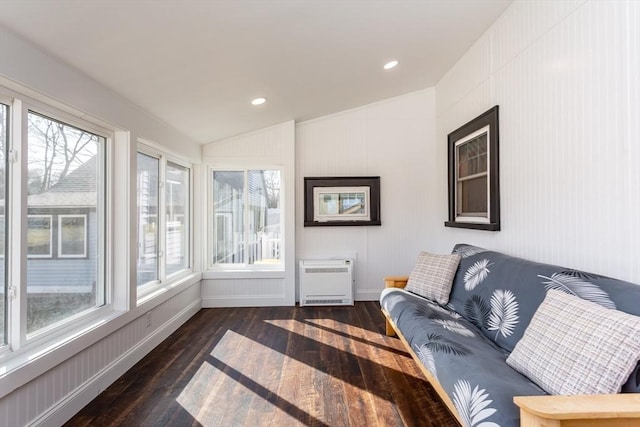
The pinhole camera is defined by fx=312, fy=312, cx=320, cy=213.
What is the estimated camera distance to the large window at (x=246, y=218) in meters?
4.21

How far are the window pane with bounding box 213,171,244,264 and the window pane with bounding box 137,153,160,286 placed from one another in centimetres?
104

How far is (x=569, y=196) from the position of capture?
194 centimetres

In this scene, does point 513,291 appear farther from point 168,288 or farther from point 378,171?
point 168,288

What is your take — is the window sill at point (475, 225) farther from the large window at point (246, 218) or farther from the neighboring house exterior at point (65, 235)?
the neighboring house exterior at point (65, 235)

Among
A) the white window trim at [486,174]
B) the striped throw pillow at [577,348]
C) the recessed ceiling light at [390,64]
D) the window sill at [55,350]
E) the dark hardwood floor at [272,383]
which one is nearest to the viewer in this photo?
the striped throw pillow at [577,348]

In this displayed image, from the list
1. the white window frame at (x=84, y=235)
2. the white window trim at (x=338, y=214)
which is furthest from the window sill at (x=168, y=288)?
the white window trim at (x=338, y=214)

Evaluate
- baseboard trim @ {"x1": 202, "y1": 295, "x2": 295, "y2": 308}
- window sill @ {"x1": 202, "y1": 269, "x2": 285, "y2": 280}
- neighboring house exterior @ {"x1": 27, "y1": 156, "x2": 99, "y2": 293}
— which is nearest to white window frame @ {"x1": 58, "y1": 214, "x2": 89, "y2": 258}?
neighboring house exterior @ {"x1": 27, "y1": 156, "x2": 99, "y2": 293}

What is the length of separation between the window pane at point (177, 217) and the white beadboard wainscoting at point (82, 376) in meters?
0.67

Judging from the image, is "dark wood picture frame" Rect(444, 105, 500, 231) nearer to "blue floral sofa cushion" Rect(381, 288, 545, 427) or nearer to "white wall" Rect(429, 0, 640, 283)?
"white wall" Rect(429, 0, 640, 283)

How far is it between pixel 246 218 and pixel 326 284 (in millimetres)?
1383

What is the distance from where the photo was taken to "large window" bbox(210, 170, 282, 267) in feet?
13.8

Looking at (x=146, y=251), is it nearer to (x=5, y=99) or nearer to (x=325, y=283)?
(x=5, y=99)

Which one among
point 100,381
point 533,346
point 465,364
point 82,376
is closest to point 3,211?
point 82,376

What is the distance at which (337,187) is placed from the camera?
4281 mm
